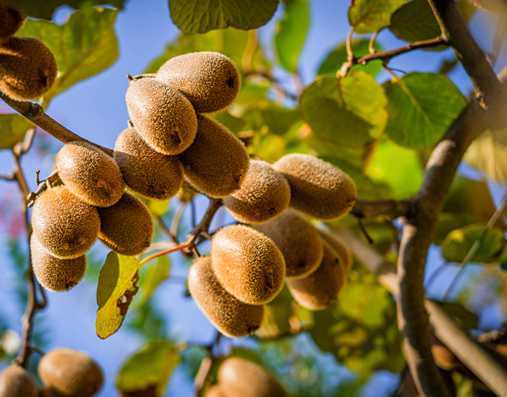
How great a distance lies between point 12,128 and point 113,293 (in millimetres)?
331

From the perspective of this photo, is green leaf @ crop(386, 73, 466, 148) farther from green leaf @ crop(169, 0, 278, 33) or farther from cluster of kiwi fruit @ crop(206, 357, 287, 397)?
cluster of kiwi fruit @ crop(206, 357, 287, 397)

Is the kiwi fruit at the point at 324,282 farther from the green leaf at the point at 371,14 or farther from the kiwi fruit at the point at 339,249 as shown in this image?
the green leaf at the point at 371,14

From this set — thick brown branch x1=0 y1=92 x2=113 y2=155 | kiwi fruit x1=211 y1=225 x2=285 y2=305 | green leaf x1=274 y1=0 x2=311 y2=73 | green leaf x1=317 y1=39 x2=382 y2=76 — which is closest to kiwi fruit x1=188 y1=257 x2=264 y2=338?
kiwi fruit x1=211 y1=225 x2=285 y2=305

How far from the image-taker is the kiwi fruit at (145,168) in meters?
0.82

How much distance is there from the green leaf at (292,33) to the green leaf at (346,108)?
583 mm

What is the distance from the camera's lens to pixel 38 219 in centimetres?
82

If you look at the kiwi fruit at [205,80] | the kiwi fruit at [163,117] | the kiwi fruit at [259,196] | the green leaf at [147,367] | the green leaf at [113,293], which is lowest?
the green leaf at [147,367]

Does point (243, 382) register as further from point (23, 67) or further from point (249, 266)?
point (23, 67)

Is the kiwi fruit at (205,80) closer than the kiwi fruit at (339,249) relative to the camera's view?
Yes

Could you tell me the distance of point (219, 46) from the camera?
5.29 feet

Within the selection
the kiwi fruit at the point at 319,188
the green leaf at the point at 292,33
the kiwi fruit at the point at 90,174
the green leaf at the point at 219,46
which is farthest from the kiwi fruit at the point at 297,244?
the green leaf at the point at 292,33

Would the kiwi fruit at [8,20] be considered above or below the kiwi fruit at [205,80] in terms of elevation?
above

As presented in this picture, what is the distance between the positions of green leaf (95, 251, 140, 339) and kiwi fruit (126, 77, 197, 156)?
18 cm

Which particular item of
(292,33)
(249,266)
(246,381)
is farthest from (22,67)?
(292,33)
